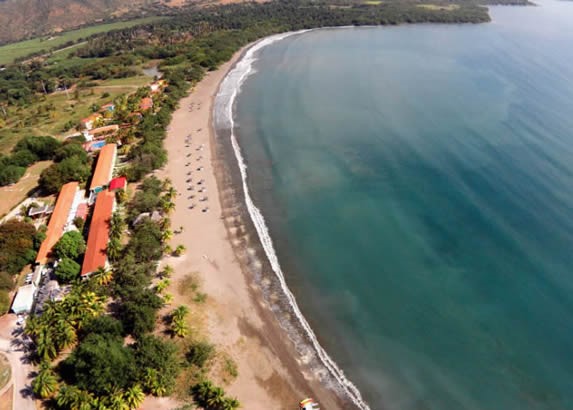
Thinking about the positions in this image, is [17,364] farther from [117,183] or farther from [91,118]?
[91,118]

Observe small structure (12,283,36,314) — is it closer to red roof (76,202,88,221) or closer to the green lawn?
red roof (76,202,88,221)

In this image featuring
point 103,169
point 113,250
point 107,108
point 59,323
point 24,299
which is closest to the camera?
point 59,323

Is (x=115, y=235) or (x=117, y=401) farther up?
(x=115, y=235)

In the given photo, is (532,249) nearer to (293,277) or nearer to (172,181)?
(293,277)

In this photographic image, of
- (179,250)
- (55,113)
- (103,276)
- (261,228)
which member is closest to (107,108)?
(55,113)

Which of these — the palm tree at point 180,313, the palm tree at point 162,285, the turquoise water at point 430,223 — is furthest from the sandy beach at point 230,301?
the turquoise water at point 430,223
